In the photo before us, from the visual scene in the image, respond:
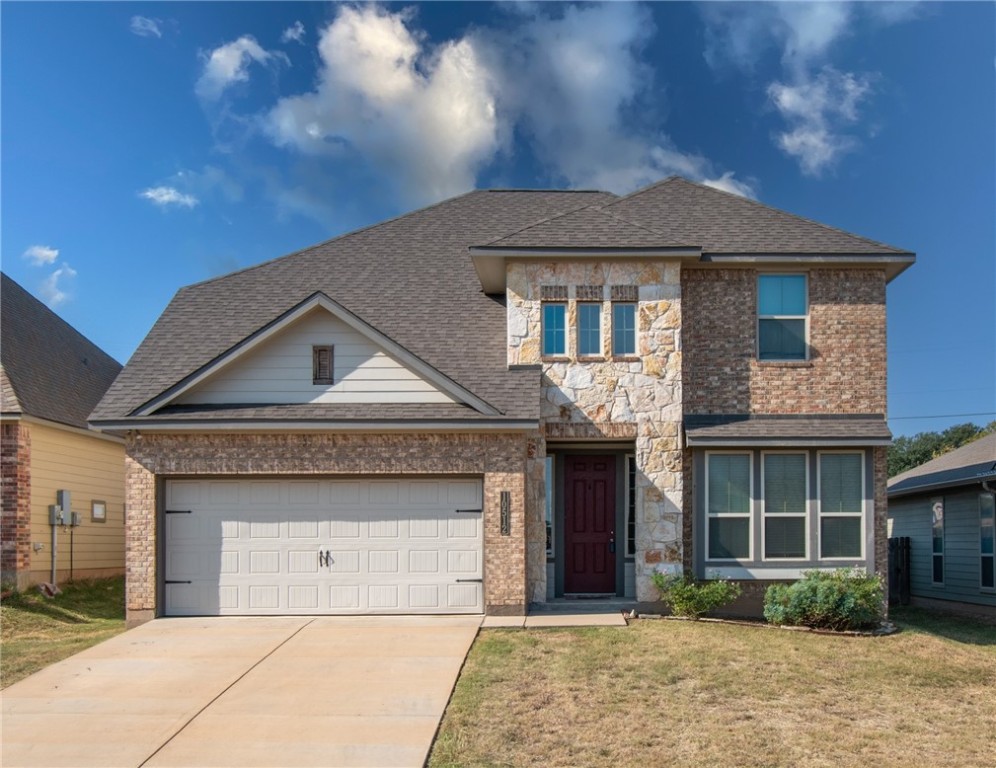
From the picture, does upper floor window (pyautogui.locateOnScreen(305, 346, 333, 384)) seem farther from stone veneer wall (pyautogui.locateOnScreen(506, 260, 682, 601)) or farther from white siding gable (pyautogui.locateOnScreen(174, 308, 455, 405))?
stone veneer wall (pyautogui.locateOnScreen(506, 260, 682, 601))


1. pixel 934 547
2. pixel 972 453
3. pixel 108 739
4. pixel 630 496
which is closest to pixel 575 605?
pixel 630 496

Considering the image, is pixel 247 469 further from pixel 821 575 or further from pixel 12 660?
pixel 821 575

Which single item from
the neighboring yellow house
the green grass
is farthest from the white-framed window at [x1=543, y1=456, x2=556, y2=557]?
the neighboring yellow house

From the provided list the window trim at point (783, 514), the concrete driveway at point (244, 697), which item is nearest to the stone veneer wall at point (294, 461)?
the concrete driveway at point (244, 697)

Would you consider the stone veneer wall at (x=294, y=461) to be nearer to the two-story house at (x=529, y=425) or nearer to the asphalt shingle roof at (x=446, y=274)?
the two-story house at (x=529, y=425)

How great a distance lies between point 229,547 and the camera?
14.0 m

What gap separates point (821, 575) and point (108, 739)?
10083 mm

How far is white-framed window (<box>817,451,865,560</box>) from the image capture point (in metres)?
14.7

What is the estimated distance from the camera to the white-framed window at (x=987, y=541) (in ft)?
57.1

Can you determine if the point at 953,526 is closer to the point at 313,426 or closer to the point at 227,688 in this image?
the point at 313,426

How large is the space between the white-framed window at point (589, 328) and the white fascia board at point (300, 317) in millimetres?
2091

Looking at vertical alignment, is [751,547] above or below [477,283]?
below

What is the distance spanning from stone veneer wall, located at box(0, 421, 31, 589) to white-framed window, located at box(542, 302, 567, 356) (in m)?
9.82

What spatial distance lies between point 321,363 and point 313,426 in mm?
1094
